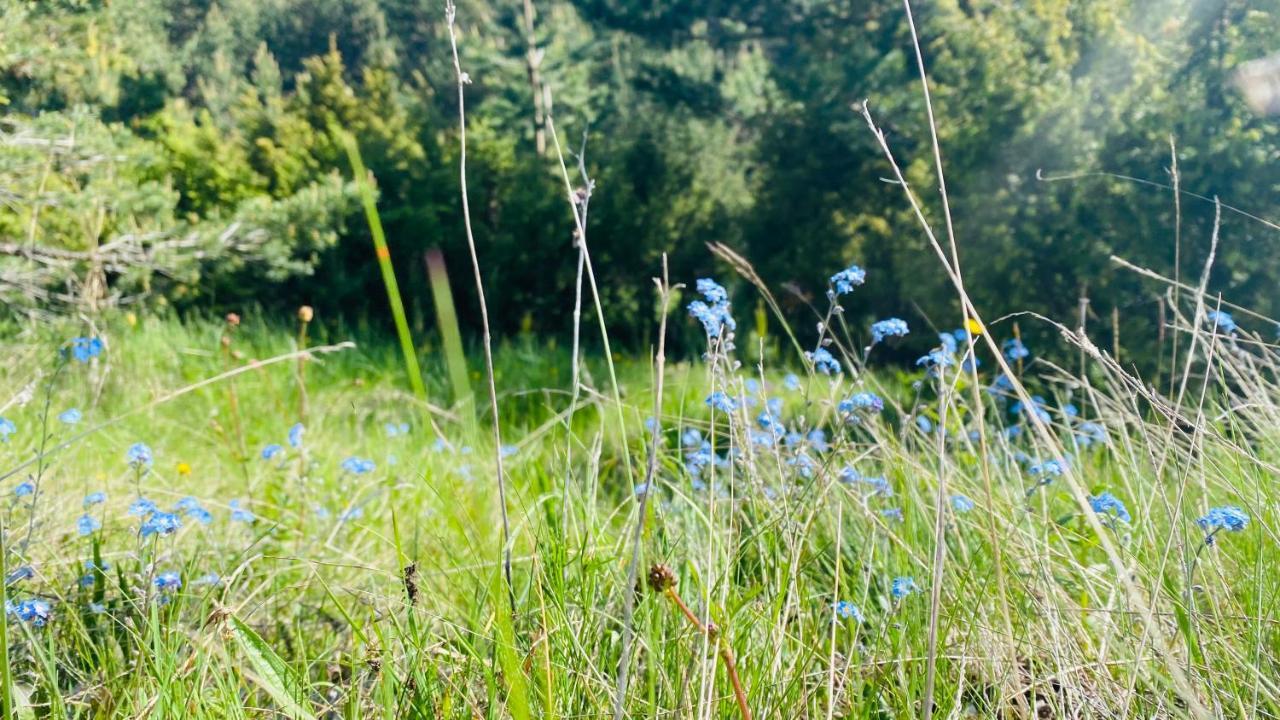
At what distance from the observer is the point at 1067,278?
765 centimetres

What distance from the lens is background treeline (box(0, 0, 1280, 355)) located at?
623 cm

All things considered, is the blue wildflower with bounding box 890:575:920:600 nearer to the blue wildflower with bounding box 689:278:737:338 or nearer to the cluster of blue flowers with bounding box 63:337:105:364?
the blue wildflower with bounding box 689:278:737:338

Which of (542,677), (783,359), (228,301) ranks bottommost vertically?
(783,359)

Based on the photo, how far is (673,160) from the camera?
10.6 metres

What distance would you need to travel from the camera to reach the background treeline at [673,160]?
6230 millimetres

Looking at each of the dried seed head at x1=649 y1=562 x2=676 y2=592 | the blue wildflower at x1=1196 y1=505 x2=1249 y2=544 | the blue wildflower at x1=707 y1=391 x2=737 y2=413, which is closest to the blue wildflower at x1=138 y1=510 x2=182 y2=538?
the blue wildflower at x1=707 y1=391 x2=737 y2=413

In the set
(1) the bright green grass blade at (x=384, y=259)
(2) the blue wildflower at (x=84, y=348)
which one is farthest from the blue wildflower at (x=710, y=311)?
(2) the blue wildflower at (x=84, y=348)

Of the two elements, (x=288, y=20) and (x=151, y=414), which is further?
(x=288, y=20)

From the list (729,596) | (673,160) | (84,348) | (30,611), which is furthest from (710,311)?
(673,160)

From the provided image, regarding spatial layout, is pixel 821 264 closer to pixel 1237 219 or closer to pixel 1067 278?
pixel 1067 278

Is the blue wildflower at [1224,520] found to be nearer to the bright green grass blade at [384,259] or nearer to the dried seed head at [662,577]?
the dried seed head at [662,577]

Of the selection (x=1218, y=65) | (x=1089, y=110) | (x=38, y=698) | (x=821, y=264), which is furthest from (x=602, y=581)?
(x=821, y=264)

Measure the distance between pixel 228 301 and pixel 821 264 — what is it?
5.71m

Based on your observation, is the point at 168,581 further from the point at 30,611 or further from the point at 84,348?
the point at 84,348
